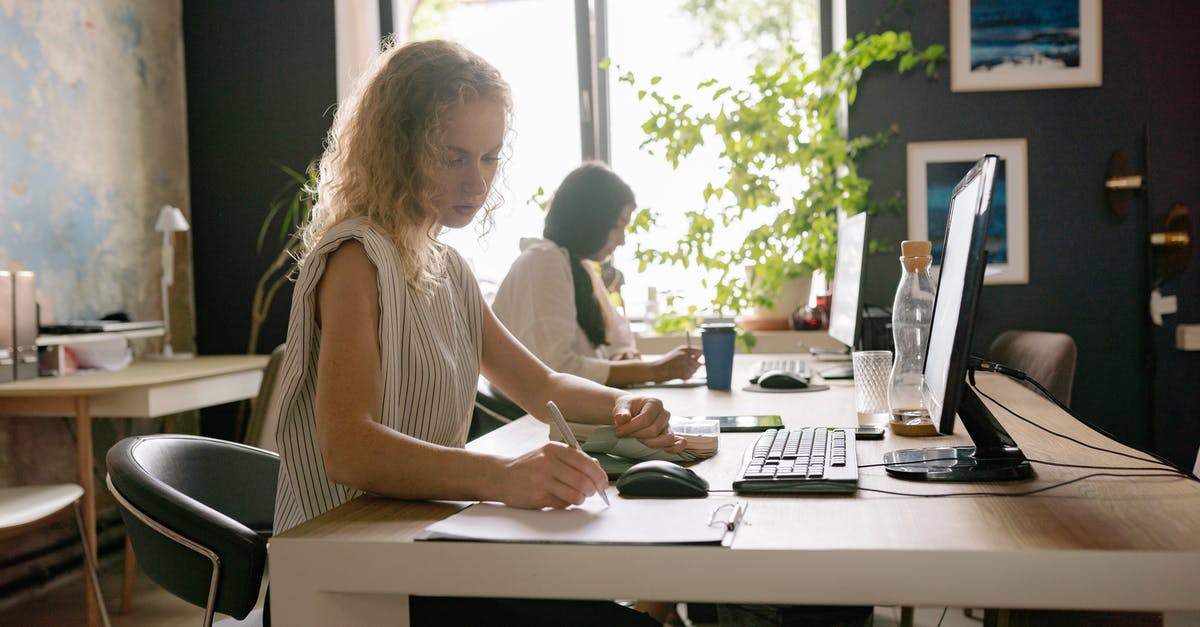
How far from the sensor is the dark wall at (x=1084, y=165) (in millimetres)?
3441

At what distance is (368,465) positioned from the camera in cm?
109

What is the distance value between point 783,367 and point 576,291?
65 centimetres

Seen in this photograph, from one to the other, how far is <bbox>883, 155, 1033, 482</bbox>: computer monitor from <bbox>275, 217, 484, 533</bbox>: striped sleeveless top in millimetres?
631

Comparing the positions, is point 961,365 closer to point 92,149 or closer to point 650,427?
point 650,427

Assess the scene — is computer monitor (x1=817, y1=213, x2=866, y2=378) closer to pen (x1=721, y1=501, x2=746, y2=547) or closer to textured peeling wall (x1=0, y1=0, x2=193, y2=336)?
pen (x1=721, y1=501, x2=746, y2=547)

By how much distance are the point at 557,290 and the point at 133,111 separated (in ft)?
7.40

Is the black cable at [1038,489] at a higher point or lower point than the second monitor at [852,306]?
lower

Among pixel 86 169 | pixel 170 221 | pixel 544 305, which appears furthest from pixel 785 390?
pixel 86 169

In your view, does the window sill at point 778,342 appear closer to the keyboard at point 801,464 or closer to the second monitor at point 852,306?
the second monitor at point 852,306

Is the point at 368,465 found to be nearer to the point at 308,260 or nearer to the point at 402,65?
the point at 308,260

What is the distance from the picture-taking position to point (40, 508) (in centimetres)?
242

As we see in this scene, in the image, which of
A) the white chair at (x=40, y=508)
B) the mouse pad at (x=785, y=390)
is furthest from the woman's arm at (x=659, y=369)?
the white chair at (x=40, y=508)

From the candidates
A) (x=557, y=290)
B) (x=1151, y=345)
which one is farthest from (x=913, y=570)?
(x=1151, y=345)

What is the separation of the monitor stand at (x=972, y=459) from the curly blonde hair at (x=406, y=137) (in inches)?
27.9
